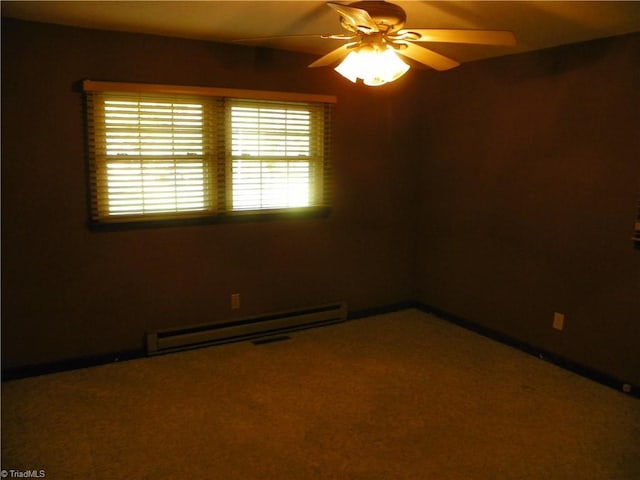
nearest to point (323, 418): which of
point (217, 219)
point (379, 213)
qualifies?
point (217, 219)

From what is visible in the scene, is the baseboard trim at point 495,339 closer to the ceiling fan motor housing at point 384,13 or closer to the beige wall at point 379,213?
the beige wall at point 379,213

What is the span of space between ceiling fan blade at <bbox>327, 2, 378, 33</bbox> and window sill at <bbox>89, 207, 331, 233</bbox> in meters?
2.05

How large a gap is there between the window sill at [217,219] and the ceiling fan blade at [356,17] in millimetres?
2047

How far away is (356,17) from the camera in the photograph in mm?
2146

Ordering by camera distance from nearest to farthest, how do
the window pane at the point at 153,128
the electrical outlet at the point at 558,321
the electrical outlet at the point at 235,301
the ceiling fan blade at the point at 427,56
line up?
the ceiling fan blade at the point at 427,56 < the window pane at the point at 153,128 < the electrical outlet at the point at 558,321 < the electrical outlet at the point at 235,301

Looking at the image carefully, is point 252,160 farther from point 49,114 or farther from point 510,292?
point 510,292

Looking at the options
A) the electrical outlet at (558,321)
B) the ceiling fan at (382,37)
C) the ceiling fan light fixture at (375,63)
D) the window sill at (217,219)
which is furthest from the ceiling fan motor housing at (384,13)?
the electrical outlet at (558,321)

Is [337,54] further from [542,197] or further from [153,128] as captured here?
[542,197]

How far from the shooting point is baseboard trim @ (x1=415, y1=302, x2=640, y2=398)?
3377 mm

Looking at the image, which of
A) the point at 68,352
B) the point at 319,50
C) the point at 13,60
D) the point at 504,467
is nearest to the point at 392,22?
the point at 319,50

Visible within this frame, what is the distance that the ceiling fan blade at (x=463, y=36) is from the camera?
7.26 feet

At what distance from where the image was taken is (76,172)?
345 centimetres

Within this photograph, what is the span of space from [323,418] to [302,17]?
231 cm

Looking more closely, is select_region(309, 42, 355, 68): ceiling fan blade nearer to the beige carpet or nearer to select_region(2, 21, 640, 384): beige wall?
select_region(2, 21, 640, 384): beige wall
